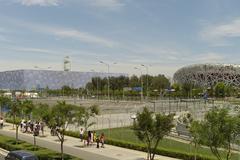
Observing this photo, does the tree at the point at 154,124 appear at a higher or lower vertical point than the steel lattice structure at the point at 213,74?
lower

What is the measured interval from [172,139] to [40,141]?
12383 mm

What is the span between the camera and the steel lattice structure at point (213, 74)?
18062 cm

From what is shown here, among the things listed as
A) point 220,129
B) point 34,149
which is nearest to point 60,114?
point 34,149

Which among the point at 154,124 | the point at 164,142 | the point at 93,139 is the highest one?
the point at 154,124

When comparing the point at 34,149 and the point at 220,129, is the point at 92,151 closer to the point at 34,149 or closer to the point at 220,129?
the point at 34,149

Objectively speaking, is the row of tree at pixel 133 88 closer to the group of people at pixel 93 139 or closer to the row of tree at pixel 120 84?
the row of tree at pixel 120 84

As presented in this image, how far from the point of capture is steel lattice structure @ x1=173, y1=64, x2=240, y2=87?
180625mm

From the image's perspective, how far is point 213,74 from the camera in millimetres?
183875

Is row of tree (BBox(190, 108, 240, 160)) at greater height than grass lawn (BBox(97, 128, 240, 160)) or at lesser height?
greater

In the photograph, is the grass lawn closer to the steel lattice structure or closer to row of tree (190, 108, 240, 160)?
row of tree (190, 108, 240, 160)

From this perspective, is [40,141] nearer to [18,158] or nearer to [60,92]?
[18,158]

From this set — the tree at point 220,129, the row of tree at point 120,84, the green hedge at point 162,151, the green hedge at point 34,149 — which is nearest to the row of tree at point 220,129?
the tree at point 220,129

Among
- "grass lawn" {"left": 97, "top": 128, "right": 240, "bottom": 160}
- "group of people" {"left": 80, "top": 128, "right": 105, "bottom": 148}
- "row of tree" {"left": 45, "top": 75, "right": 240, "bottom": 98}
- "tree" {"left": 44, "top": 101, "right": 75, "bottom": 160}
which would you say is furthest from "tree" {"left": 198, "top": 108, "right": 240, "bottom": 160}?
"row of tree" {"left": 45, "top": 75, "right": 240, "bottom": 98}

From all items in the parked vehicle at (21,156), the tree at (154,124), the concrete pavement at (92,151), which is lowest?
the concrete pavement at (92,151)
